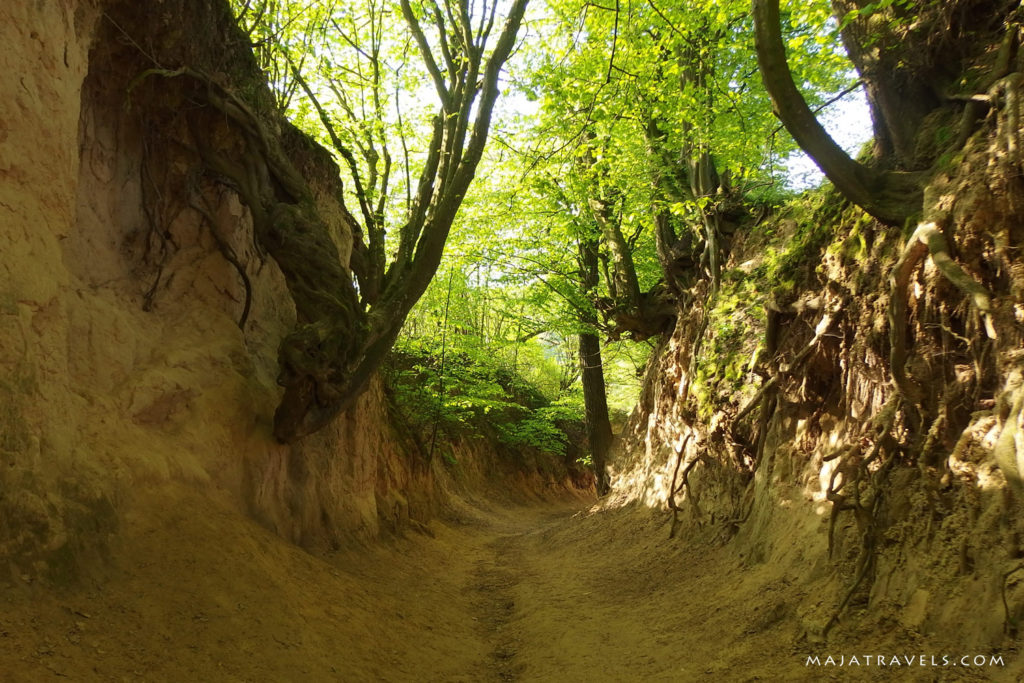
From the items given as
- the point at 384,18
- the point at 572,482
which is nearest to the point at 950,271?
the point at 384,18

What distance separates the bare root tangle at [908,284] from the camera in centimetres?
403

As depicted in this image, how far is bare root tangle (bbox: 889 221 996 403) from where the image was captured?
159 inches

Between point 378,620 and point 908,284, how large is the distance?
17.8 feet

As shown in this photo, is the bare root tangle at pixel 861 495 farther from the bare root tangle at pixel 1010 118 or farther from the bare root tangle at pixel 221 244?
the bare root tangle at pixel 221 244

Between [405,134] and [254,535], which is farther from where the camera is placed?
[405,134]

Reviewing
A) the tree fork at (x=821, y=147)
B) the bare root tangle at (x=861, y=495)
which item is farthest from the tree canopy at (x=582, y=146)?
the bare root tangle at (x=861, y=495)

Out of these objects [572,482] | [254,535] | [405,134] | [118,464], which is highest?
[405,134]

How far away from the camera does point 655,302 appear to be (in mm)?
13531

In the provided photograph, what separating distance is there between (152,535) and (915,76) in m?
7.79

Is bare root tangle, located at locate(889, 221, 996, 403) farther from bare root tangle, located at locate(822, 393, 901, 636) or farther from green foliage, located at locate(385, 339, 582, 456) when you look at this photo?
green foliage, located at locate(385, 339, 582, 456)

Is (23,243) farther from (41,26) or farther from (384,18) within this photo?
(384,18)

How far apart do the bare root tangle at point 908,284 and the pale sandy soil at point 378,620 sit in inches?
70.9

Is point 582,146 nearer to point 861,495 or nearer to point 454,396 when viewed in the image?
point 861,495

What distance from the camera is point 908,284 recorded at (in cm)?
467
